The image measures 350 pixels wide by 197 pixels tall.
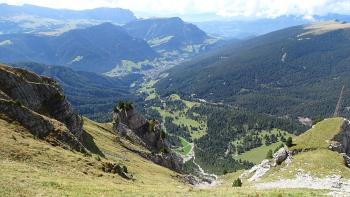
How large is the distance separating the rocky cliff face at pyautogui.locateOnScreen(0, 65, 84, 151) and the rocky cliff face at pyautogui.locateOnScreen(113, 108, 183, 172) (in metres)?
52.6

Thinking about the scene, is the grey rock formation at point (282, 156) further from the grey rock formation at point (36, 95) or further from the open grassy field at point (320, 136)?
the grey rock formation at point (36, 95)

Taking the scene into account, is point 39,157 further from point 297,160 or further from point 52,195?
point 297,160

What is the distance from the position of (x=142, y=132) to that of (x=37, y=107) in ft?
295

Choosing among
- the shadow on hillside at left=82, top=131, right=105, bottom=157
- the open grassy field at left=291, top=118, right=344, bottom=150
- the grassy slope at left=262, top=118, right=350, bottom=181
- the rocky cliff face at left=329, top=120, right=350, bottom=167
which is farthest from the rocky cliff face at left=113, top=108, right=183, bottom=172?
the rocky cliff face at left=329, top=120, right=350, bottom=167

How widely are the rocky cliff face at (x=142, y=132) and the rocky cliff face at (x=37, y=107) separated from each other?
52.6 metres

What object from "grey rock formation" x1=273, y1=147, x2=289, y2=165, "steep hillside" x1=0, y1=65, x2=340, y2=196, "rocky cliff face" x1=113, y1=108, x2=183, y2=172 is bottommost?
"rocky cliff face" x1=113, y1=108, x2=183, y2=172

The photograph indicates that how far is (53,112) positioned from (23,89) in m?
13.2

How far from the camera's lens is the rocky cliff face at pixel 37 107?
271ft

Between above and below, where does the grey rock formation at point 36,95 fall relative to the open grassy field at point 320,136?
above

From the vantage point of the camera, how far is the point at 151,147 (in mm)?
188000

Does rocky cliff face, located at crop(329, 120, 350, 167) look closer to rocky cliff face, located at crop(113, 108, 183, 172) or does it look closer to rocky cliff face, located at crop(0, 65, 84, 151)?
rocky cliff face, located at crop(0, 65, 84, 151)

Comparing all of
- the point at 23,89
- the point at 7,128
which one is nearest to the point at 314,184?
the point at 7,128

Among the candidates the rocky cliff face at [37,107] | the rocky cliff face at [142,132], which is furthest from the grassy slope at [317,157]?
the rocky cliff face at [142,132]

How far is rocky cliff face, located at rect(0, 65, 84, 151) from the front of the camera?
271ft
